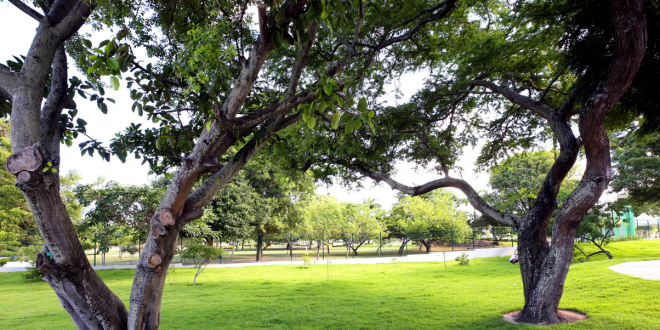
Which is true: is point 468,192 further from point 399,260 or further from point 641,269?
point 399,260

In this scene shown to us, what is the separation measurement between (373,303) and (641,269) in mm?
7818

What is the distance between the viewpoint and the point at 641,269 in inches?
368

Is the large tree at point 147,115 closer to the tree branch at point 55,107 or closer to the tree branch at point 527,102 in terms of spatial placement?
the tree branch at point 55,107

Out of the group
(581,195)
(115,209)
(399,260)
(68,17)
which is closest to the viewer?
(68,17)

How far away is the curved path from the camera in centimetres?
831

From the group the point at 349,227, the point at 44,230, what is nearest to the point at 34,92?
the point at 44,230

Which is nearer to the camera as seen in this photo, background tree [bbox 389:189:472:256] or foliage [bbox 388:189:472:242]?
background tree [bbox 389:189:472:256]

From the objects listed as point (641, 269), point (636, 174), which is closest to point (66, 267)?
point (641, 269)

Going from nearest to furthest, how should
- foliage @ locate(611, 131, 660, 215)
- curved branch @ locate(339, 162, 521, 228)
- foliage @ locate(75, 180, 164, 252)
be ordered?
curved branch @ locate(339, 162, 521, 228), foliage @ locate(75, 180, 164, 252), foliage @ locate(611, 131, 660, 215)

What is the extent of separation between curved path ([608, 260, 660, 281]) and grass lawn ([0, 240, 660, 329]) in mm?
367

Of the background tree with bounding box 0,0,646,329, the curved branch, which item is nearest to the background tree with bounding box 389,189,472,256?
the background tree with bounding box 0,0,646,329

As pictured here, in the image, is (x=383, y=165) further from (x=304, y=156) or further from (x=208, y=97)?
(x=208, y=97)

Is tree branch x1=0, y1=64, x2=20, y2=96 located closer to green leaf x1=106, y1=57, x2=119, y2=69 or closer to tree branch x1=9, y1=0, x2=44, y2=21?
tree branch x1=9, y1=0, x2=44, y2=21

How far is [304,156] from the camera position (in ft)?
26.0
